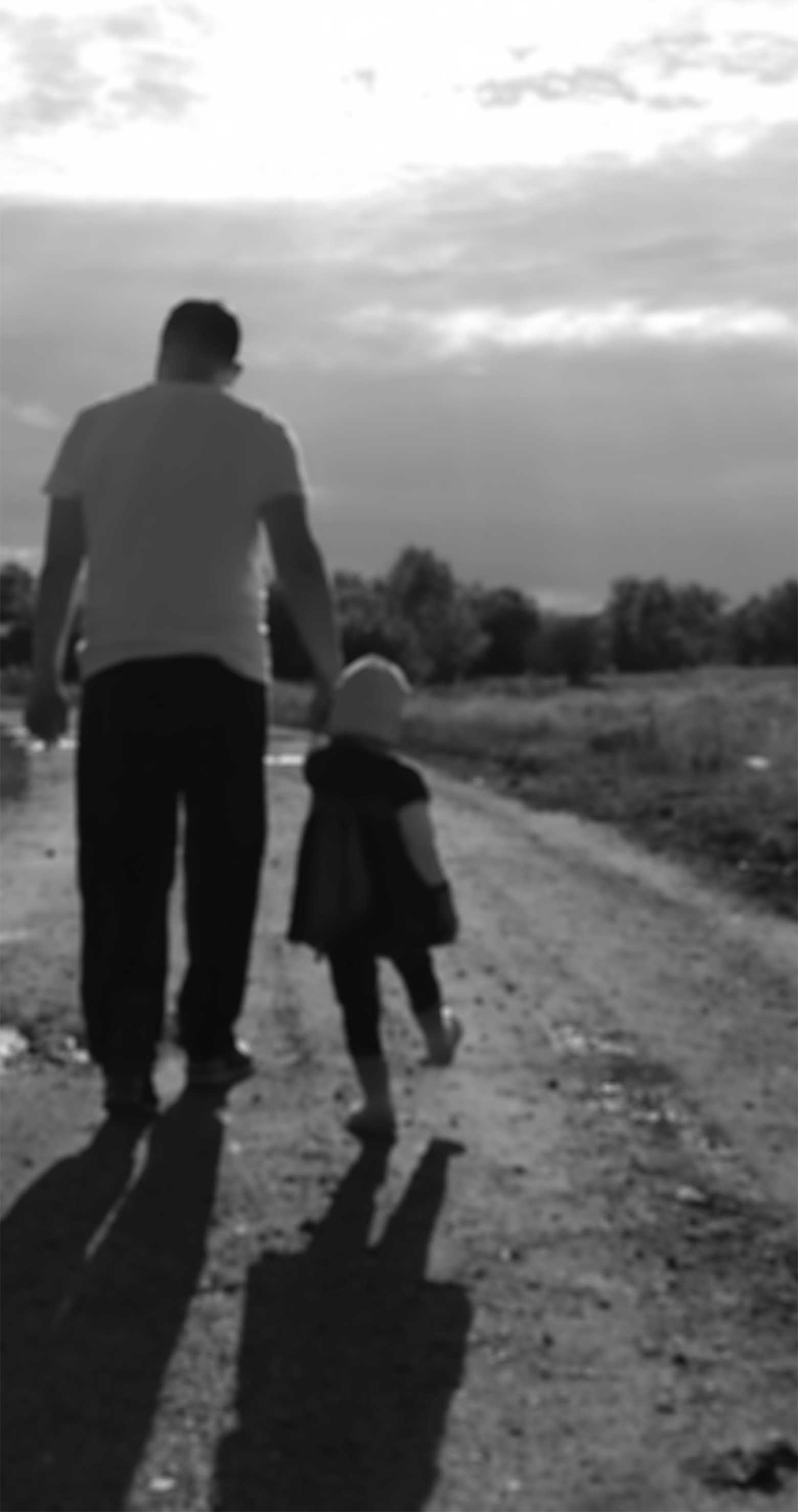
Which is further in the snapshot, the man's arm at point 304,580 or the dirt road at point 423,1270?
the man's arm at point 304,580

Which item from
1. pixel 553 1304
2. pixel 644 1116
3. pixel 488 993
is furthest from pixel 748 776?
pixel 553 1304

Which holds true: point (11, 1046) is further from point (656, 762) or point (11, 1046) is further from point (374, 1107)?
point (656, 762)

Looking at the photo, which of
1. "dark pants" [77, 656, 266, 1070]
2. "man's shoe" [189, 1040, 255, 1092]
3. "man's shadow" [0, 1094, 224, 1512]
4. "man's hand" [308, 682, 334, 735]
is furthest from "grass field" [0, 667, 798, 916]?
"man's shadow" [0, 1094, 224, 1512]

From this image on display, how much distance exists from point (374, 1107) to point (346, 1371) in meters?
1.62

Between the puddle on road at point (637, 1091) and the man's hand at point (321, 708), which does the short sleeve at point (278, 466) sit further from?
the puddle on road at point (637, 1091)

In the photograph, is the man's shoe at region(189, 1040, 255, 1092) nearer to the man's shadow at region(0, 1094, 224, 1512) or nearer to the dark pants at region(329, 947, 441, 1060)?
the man's shadow at region(0, 1094, 224, 1512)

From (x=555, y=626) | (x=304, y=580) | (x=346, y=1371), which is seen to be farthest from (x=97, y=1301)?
(x=555, y=626)

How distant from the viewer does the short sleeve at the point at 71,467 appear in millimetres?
6242

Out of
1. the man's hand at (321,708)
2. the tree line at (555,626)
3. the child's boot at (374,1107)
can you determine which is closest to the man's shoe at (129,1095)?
the child's boot at (374,1107)

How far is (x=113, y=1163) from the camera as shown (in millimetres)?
5715

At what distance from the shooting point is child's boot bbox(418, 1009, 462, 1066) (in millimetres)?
6371

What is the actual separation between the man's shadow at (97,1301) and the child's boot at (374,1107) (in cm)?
33

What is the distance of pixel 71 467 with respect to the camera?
6258 mm

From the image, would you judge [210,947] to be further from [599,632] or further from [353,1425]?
[599,632]
